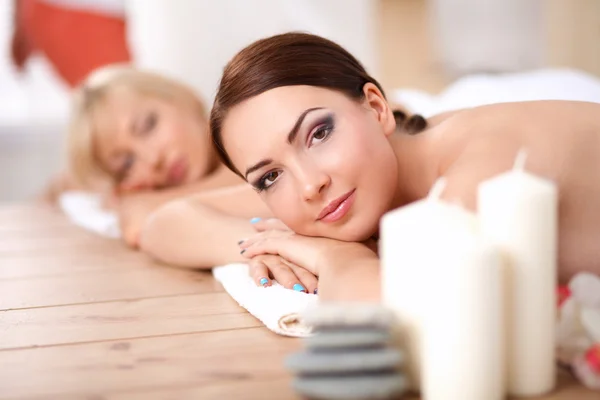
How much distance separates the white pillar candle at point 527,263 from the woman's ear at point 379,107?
53 cm

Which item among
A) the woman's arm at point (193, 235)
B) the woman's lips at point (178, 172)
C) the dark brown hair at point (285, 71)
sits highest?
the dark brown hair at point (285, 71)

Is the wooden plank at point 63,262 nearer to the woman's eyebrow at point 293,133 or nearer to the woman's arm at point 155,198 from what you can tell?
the woman's arm at point 155,198

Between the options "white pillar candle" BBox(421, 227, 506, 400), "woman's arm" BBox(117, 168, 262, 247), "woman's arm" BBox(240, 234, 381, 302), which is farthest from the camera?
"woman's arm" BBox(117, 168, 262, 247)

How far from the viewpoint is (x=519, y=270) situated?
90cm

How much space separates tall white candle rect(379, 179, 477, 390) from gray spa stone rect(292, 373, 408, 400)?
0.21 ft

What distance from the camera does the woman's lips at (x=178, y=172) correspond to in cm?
277

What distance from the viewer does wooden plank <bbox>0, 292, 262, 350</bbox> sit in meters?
1.32

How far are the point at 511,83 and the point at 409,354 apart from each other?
1923mm

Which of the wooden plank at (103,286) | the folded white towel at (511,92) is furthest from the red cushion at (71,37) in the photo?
the wooden plank at (103,286)

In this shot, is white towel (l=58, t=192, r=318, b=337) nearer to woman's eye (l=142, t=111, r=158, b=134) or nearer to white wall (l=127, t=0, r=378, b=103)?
woman's eye (l=142, t=111, r=158, b=134)

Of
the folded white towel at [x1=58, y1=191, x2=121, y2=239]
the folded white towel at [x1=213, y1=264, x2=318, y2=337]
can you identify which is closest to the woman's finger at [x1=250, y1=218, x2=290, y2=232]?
the folded white towel at [x1=213, y1=264, x2=318, y2=337]

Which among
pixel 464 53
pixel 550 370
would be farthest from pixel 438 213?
pixel 464 53

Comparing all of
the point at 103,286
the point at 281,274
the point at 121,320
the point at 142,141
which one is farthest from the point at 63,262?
the point at 281,274

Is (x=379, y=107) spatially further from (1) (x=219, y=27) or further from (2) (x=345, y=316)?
(1) (x=219, y=27)
